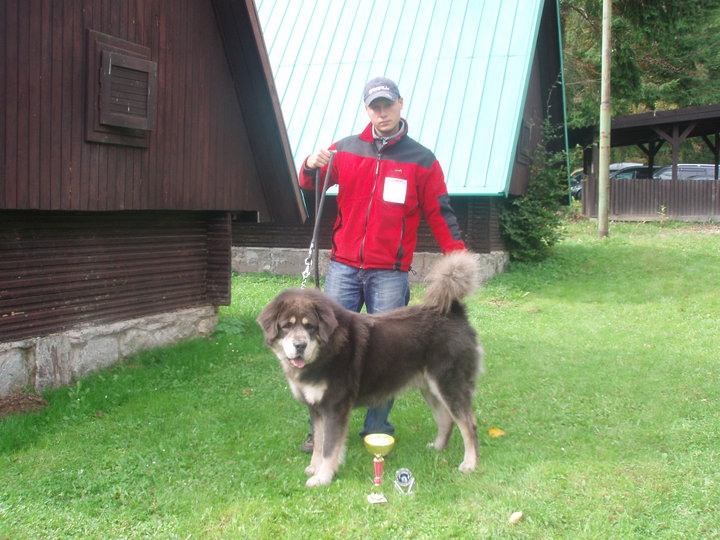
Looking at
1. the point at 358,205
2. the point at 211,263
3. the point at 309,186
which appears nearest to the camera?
the point at 358,205

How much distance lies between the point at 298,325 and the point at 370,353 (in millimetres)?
633

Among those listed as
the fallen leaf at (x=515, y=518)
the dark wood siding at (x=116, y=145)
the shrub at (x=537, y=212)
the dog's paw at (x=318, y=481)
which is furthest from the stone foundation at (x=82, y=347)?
the shrub at (x=537, y=212)

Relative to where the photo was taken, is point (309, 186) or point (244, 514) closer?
point (244, 514)

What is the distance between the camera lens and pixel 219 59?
24.2 feet

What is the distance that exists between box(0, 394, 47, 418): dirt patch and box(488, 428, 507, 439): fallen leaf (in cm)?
378

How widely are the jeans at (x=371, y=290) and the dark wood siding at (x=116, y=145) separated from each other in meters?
2.60

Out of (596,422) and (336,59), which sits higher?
(336,59)

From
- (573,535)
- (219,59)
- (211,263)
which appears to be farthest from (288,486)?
(219,59)

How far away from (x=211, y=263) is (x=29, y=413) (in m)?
3.36

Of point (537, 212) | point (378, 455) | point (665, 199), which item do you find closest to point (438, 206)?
point (378, 455)

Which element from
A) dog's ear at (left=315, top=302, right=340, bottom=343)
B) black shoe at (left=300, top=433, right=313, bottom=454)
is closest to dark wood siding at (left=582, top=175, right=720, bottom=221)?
black shoe at (left=300, top=433, right=313, bottom=454)

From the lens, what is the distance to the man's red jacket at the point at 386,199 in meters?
4.55

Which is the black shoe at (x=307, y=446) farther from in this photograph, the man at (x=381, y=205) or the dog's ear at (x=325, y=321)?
the dog's ear at (x=325, y=321)

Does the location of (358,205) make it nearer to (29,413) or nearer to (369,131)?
(369,131)
